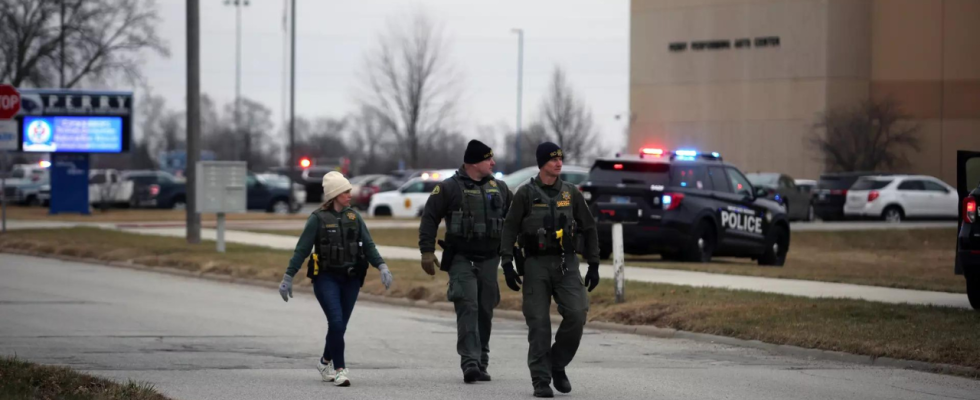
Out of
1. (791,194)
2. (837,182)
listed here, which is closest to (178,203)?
(791,194)

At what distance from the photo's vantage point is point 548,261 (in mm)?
8773

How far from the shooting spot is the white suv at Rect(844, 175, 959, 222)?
38344 mm

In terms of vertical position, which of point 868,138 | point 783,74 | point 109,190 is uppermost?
point 783,74

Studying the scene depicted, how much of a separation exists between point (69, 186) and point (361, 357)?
104 ft

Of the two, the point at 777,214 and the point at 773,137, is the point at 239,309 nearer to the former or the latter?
the point at 777,214

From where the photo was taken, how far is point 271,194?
45062 mm

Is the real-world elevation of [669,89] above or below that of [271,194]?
above

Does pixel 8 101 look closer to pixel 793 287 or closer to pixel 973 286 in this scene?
pixel 793 287

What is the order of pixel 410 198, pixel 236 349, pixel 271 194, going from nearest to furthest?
pixel 236 349 → pixel 410 198 → pixel 271 194

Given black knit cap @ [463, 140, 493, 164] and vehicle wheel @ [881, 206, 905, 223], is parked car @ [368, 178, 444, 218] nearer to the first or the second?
vehicle wheel @ [881, 206, 905, 223]

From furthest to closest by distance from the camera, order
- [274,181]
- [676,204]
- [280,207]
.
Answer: [274,181] → [280,207] → [676,204]

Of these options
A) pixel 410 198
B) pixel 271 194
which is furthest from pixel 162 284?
pixel 271 194

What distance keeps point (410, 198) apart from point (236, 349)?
2832cm

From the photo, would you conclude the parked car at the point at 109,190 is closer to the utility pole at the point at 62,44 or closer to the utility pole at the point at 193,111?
the utility pole at the point at 62,44
